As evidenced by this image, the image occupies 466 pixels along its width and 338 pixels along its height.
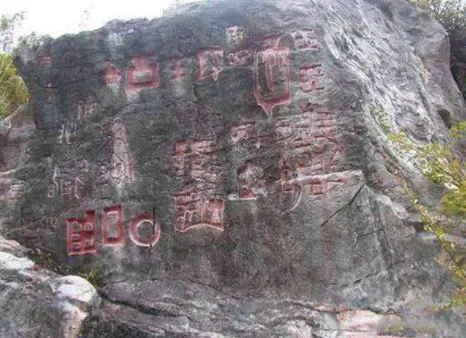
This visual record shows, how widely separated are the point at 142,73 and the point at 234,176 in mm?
1499

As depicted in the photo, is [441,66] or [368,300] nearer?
[368,300]

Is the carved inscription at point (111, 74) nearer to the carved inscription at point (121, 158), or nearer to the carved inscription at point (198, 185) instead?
the carved inscription at point (121, 158)

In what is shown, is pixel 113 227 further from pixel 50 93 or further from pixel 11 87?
pixel 11 87

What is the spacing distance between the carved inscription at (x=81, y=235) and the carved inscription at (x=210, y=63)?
1.64 metres

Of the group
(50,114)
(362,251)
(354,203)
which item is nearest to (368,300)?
(362,251)

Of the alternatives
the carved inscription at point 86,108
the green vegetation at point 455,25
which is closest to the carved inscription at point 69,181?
the carved inscription at point 86,108

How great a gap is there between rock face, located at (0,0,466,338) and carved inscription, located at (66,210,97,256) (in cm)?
2

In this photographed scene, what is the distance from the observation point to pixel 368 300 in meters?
4.50

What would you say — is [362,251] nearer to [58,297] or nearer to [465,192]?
[465,192]

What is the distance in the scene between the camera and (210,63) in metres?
5.70

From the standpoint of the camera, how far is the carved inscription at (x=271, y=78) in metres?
5.33

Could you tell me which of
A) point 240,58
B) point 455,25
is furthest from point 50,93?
point 455,25

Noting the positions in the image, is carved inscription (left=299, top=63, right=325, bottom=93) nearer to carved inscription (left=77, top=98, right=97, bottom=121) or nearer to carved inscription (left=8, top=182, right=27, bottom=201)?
carved inscription (left=77, top=98, right=97, bottom=121)

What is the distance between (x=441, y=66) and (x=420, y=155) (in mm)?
2896
